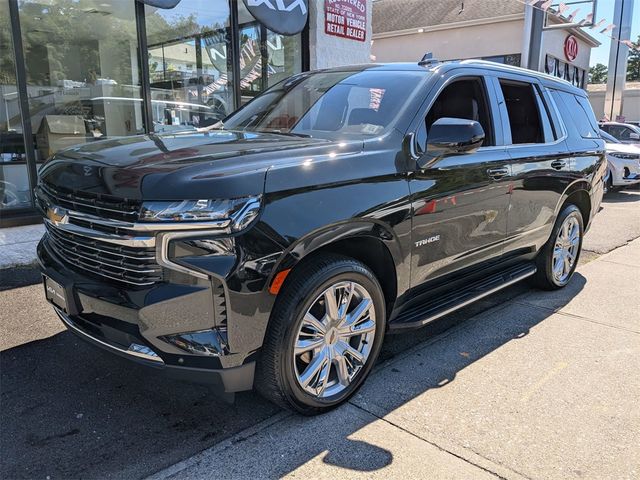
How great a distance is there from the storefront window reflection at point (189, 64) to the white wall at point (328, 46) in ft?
4.61

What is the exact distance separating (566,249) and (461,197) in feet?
7.72

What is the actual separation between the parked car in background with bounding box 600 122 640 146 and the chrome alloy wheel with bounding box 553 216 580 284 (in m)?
11.3

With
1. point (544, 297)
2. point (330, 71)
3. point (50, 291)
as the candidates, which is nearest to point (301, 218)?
point (50, 291)

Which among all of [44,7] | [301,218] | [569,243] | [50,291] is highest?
[44,7]

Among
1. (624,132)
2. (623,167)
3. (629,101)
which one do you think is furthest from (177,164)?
(629,101)

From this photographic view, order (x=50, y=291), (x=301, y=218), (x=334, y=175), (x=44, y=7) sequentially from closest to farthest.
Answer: (x=301, y=218) → (x=334, y=175) → (x=50, y=291) → (x=44, y=7)

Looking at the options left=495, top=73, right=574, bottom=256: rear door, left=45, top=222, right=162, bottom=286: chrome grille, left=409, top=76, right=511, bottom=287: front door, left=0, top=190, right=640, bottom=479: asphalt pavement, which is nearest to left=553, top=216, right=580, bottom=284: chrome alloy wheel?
left=495, top=73, right=574, bottom=256: rear door

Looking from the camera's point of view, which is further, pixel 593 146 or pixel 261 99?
pixel 593 146

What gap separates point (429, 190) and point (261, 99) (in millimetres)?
1741

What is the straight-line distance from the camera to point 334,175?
2799 mm

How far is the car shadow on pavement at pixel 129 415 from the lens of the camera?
2.58 meters

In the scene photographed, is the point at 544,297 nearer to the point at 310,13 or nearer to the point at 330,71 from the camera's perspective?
the point at 330,71

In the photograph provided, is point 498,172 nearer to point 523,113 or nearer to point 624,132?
point 523,113

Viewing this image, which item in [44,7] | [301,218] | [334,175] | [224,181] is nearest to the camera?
[224,181]
